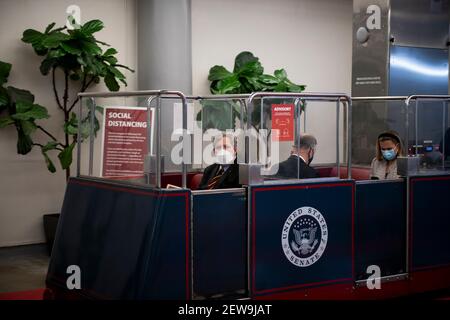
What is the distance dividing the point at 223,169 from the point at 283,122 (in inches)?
24.8

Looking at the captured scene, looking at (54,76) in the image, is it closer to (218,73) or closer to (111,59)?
(111,59)

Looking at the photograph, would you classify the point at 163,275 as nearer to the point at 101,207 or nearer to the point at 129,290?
the point at 129,290

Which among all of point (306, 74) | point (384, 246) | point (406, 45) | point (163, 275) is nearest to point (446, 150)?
point (384, 246)

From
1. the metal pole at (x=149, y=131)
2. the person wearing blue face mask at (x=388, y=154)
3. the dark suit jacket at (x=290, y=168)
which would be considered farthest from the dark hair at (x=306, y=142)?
the metal pole at (x=149, y=131)

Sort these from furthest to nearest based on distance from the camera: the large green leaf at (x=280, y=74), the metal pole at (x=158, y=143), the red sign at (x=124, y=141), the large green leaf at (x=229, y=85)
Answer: the large green leaf at (x=280, y=74)
the large green leaf at (x=229, y=85)
the red sign at (x=124, y=141)
the metal pole at (x=158, y=143)

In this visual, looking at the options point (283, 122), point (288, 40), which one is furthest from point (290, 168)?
point (288, 40)

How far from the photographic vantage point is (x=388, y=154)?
642 centimetres

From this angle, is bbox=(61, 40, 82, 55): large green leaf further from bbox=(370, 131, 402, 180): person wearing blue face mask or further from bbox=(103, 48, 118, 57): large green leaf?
bbox=(370, 131, 402, 180): person wearing blue face mask

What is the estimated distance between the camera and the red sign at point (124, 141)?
5238 millimetres

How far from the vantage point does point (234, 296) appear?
5.22 m

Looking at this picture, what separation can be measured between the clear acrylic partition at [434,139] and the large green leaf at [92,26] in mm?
3436

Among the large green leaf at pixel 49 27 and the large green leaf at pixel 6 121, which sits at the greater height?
the large green leaf at pixel 49 27

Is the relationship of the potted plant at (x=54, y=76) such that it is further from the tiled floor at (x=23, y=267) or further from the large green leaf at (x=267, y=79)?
the large green leaf at (x=267, y=79)

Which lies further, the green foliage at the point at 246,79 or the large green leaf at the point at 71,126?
the green foliage at the point at 246,79
